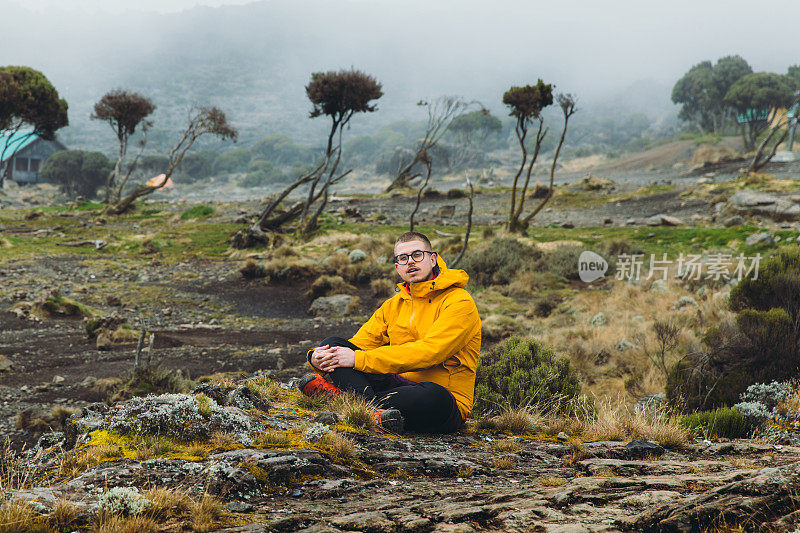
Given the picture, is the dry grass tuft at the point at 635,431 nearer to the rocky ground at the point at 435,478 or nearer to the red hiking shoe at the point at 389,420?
the rocky ground at the point at 435,478

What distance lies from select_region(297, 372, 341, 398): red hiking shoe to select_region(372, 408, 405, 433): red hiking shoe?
0.67 m

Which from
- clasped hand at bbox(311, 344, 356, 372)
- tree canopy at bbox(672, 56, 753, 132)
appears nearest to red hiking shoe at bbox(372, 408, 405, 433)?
clasped hand at bbox(311, 344, 356, 372)

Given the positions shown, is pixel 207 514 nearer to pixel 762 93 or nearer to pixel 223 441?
pixel 223 441

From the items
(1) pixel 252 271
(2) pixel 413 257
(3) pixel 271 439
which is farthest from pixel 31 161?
(3) pixel 271 439

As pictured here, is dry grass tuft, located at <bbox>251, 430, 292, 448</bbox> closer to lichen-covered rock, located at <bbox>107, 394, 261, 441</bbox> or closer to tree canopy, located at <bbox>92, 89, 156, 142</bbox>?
lichen-covered rock, located at <bbox>107, 394, 261, 441</bbox>

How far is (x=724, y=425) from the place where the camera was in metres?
4.62

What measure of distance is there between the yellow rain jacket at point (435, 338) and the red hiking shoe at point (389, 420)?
0.29 metres

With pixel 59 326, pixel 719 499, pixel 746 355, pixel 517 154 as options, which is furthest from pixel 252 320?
pixel 517 154

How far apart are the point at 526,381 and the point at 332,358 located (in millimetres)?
2753

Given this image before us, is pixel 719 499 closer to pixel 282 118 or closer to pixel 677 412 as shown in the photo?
pixel 677 412

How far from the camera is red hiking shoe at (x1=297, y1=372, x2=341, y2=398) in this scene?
4242 millimetres

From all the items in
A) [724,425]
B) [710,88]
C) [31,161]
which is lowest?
[724,425]

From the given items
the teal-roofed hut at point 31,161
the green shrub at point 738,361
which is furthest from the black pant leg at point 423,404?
the teal-roofed hut at point 31,161

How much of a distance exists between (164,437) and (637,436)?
11.1ft
